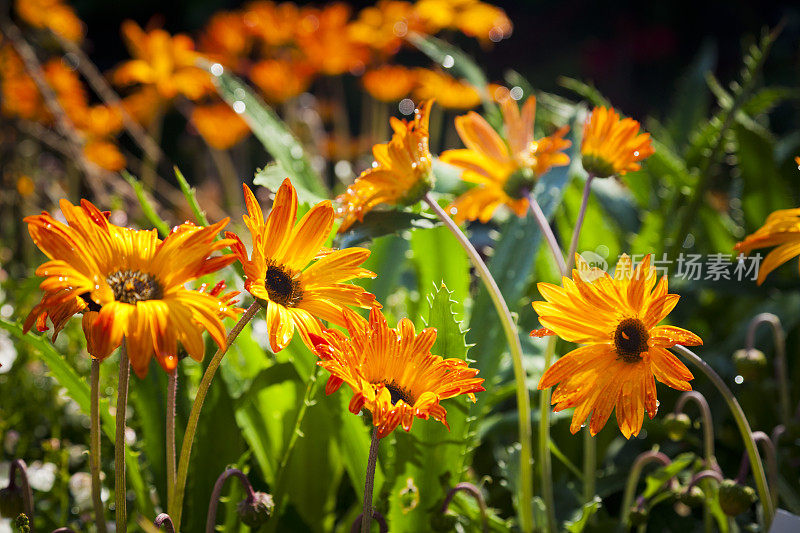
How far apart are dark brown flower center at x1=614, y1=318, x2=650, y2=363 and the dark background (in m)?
2.10

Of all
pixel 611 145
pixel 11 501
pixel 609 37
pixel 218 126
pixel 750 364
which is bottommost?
pixel 11 501

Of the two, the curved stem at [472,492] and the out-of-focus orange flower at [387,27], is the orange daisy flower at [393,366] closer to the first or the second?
the curved stem at [472,492]

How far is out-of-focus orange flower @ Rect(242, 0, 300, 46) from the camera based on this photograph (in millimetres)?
1413

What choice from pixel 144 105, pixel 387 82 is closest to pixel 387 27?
pixel 387 82

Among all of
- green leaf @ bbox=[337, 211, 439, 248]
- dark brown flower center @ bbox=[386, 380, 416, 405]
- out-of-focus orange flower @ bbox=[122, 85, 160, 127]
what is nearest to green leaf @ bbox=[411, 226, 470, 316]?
green leaf @ bbox=[337, 211, 439, 248]

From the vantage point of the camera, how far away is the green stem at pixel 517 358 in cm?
47

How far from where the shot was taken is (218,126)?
1.51m

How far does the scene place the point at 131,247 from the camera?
382 millimetres

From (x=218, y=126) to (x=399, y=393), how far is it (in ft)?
4.05

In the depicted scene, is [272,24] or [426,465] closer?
[426,465]

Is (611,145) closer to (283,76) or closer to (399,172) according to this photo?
(399,172)

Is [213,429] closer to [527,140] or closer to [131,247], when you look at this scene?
[131,247]

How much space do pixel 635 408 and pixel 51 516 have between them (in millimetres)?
507

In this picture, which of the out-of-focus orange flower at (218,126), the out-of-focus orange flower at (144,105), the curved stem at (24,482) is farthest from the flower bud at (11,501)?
the out-of-focus orange flower at (144,105)
